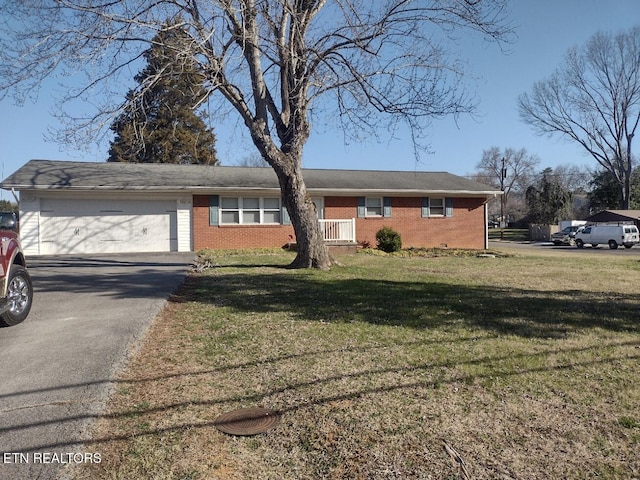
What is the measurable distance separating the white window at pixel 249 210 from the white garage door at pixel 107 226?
2.07 metres

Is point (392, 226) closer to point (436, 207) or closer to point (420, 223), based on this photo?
point (420, 223)

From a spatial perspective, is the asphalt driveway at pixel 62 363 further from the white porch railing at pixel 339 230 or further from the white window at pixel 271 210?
the white window at pixel 271 210

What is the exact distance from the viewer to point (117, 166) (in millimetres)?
20203

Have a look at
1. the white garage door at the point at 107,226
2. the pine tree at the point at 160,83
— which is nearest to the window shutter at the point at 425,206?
the white garage door at the point at 107,226

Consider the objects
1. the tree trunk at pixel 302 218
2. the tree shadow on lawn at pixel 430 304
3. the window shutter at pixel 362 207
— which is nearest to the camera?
the tree shadow on lawn at pixel 430 304

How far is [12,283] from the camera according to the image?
5.71 meters

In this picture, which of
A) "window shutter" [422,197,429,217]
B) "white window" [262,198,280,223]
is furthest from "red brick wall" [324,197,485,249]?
"white window" [262,198,280,223]

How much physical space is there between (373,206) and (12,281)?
16.8 metres

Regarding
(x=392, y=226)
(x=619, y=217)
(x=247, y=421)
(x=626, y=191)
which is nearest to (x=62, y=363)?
(x=247, y=421)

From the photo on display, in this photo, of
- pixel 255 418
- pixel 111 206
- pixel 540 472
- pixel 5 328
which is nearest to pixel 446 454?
pixel 540 472

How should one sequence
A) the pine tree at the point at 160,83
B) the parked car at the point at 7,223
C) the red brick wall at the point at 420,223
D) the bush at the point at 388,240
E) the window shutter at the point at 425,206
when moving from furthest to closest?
the window shutter at the point at 425,206, the red brick wall at the point at 420,223, the bush at the point at 388,240, the pine tree at the point at 160,83, the parked car at the point at 7,223

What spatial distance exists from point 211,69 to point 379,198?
12.6m

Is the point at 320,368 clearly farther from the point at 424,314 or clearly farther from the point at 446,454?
the point at 424,314

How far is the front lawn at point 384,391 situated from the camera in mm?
2705
